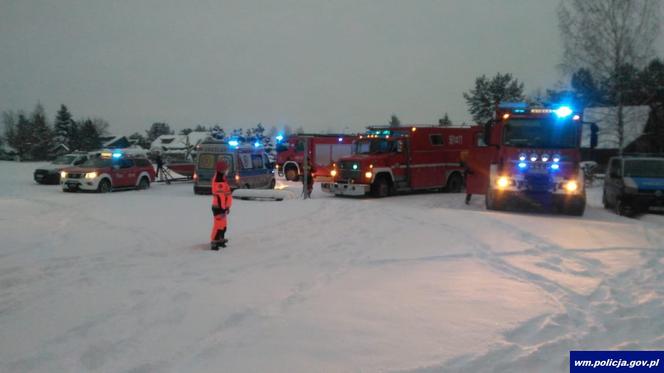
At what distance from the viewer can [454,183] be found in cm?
2312

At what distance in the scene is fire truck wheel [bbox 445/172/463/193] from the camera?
900 inches

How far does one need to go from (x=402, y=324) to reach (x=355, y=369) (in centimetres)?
117

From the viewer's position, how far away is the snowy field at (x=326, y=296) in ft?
14.0

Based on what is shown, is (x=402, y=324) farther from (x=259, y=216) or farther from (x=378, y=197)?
(x=378, y=197)

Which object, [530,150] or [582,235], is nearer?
[582,235]

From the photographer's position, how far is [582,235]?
10609 mm

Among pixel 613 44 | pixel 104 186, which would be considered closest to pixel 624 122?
pixel 613 44

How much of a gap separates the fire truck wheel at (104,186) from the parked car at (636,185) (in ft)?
65.3

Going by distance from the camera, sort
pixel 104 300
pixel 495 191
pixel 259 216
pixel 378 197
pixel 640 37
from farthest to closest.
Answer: pixel 640 37 → pixel 378 197 → pixel 495 191 → pixel 259 216 → pixel 104 300

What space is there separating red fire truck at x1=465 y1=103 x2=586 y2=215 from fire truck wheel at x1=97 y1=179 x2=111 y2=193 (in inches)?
636

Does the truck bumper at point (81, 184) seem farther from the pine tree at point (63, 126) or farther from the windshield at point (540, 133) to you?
the pine tree at point (63, 126)

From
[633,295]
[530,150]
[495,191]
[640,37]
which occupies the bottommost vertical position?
[633,295]

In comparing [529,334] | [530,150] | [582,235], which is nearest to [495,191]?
[530,150]

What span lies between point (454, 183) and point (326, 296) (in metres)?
Result: 18.1
